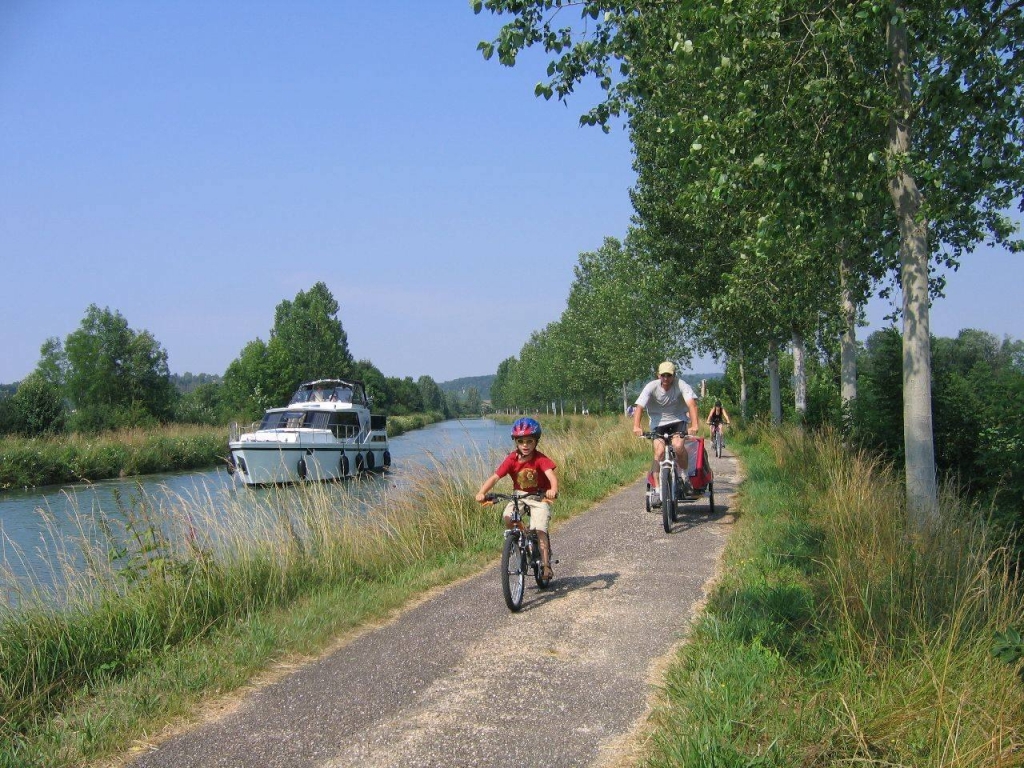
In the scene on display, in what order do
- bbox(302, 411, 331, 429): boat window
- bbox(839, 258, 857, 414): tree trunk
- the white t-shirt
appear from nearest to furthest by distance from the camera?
the white t-shirt
bbox(839, 258, 857, 414): tree trunk
bbox(302, 411, 331, 429): boat window

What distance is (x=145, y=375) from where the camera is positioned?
5562 cm

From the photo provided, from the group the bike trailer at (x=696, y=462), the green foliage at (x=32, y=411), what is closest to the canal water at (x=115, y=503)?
the bike trailer at (x=696, y=462)

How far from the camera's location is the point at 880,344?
1208cm

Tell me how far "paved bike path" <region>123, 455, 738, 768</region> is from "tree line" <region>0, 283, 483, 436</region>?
34242mm

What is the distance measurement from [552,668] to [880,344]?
31.6 ft

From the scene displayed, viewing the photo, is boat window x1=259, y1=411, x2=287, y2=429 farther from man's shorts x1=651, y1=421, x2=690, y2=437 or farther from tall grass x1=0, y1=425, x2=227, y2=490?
man's shorts x1=651, y1=421, x2=690, y2=437

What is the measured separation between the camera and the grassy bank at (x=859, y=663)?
3084mm

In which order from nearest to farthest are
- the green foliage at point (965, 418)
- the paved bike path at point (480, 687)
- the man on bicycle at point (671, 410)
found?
the paved bike path at point (480, 687) → the green foliage at point (965, 418) → the man on bicycle at point (671, 410)

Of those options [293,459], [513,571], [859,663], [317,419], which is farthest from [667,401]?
[317,419]

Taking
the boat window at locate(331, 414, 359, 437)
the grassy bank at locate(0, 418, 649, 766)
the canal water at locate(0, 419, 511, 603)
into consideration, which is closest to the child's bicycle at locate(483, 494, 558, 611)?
the grassy bank at locate(0, 418, 649, 766)

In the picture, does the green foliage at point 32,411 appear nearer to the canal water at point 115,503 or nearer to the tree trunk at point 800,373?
the canal water at point 115,503

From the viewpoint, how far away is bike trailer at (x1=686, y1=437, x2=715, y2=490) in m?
9.01

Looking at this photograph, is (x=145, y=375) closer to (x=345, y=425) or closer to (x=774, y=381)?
(x=345, y=425)

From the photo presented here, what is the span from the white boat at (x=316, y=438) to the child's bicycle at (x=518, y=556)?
668 inches
